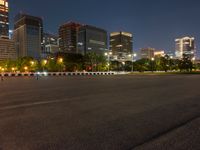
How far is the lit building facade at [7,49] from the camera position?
18700 centimetres

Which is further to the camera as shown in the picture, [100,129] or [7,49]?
[7,49]

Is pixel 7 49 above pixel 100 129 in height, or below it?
above

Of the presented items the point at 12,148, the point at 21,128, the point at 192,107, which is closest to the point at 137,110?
the point at 192,107

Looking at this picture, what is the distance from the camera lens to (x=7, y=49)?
631 feet

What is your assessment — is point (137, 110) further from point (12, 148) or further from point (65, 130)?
point (12, 148)

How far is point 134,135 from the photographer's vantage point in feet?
14.8

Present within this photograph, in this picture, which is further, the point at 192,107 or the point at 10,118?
the point at 192,107

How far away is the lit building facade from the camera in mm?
187000

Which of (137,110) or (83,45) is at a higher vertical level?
(83,45)

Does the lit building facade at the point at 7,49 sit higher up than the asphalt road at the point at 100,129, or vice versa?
the lit building facade at the point at 7,49

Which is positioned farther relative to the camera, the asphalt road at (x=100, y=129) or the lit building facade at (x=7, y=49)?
the lit building facade at (x=7, y=49)

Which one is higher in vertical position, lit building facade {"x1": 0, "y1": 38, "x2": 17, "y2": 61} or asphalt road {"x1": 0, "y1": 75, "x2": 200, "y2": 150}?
lit building facade {"x1": 0, "y1": 38, "x2": 17, "y2": 61}

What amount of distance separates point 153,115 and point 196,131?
174cm

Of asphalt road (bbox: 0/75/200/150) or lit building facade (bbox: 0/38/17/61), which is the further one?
lit building facade (bbox: 0/38/17/61)
